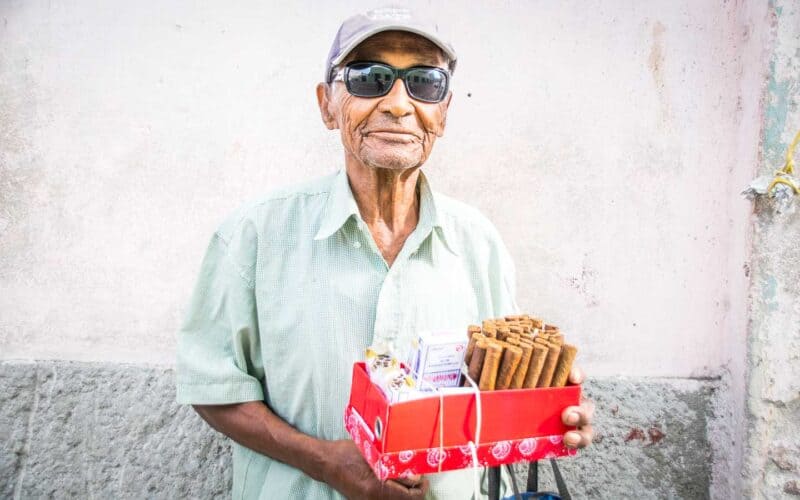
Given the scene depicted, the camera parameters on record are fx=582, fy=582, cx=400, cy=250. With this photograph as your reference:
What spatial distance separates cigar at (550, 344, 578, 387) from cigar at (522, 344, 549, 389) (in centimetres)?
6

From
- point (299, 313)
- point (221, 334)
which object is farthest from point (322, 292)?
point (221, 334)

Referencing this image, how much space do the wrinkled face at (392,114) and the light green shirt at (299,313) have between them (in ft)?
0.61

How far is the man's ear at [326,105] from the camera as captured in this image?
209cm

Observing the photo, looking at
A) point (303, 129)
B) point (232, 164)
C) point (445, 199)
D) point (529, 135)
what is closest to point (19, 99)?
point (232, 164)

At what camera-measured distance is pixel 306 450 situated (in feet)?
5.88

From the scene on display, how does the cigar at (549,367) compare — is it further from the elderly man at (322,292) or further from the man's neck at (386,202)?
the man's neck at (386,202)

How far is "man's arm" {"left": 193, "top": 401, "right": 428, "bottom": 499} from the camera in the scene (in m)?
1.65

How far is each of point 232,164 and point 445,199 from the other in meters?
1.10

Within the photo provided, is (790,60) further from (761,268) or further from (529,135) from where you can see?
(529,135)

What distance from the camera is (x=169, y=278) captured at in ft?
8.92

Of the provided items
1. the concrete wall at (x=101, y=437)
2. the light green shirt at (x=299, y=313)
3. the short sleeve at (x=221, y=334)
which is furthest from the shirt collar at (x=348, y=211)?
the concrete wall at (x=101, y=437)

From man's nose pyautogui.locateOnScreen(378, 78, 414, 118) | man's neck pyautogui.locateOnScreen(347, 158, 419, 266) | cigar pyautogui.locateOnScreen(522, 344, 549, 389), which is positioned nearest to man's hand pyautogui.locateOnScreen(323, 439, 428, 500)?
cigar pyautogui.locateOnScreen(522, 344, 549, 389)

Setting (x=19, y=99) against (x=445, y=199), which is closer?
(x=445, y=199)

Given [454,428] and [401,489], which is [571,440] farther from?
[401,489]
